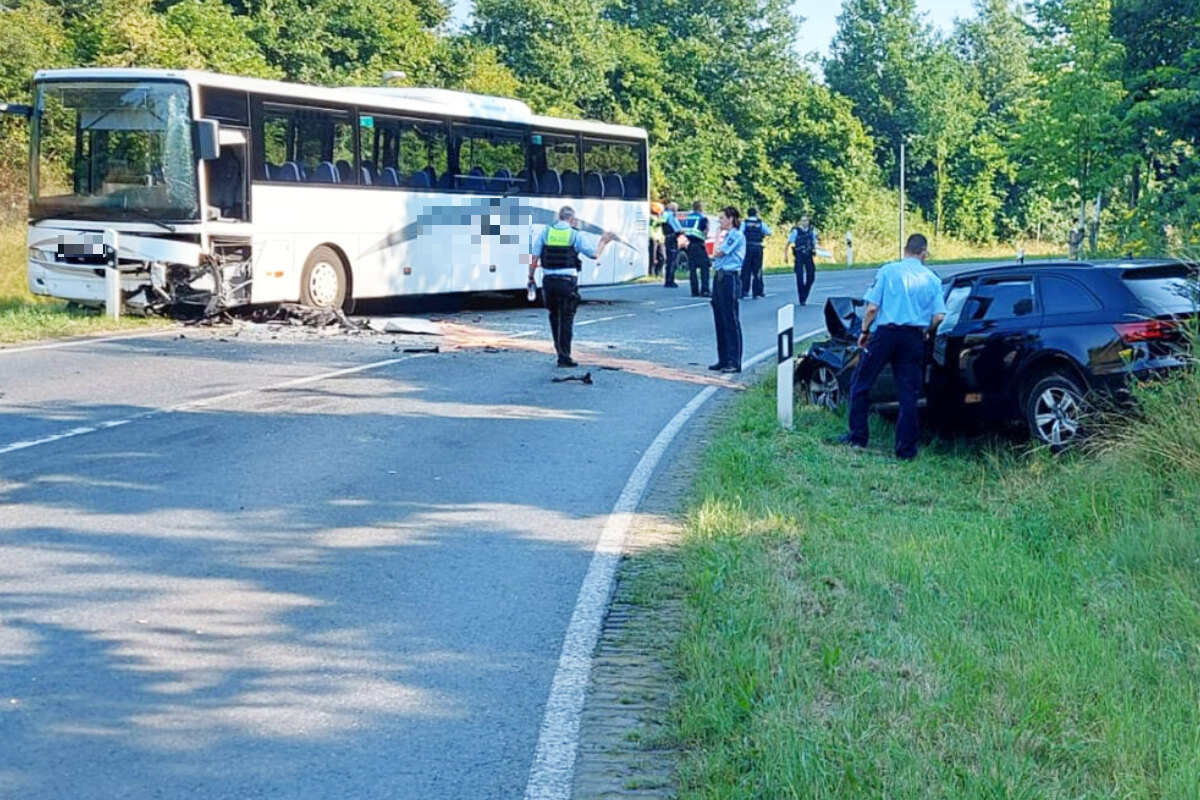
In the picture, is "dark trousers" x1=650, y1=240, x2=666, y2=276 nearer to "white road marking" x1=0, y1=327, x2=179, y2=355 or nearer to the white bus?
the white bus

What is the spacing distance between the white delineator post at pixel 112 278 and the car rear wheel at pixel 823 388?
950 cm

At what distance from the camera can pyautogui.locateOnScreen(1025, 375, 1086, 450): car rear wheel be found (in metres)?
10.9

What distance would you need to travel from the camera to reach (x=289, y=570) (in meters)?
7.41

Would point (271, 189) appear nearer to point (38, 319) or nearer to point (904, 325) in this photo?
point (38, 319)

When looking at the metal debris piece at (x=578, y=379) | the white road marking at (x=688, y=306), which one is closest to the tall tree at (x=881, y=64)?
the white road marking at (x=688, y=306)

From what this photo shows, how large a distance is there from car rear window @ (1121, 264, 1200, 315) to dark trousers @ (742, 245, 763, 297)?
16.5 m

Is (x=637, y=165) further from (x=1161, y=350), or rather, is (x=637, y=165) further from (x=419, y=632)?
(x=419, y=632)

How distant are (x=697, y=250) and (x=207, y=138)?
39.9 ft

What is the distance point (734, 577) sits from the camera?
7.21 metres

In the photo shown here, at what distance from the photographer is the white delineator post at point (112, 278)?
18.7 meters

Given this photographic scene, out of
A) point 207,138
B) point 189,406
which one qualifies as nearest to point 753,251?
point 207,138

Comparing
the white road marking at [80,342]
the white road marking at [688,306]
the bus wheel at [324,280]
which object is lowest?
the white road marking at [80,342]

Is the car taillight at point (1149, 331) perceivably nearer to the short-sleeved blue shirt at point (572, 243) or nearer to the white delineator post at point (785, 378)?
the white delineator post at point (785, 378)

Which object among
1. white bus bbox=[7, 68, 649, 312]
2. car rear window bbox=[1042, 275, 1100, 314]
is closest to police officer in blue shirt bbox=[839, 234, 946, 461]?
car rear window bbox=[1042, 275, 1100, 314]
